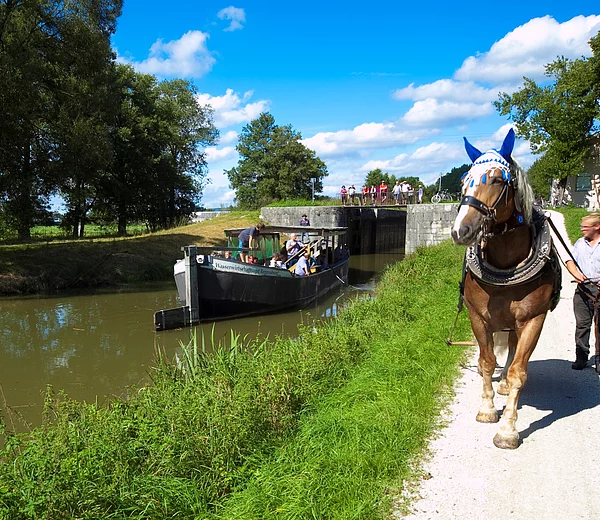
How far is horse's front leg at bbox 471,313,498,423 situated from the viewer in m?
3.89

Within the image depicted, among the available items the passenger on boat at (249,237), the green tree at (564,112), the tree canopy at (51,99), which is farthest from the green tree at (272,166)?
the passenger on boat at (249,237)

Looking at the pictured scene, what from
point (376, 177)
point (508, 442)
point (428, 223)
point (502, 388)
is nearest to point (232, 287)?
point (502, 388)

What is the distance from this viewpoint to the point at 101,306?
15258mm

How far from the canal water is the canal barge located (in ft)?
1.06

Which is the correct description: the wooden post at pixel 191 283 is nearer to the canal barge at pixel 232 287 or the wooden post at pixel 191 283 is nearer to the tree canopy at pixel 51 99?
the canal barge at pixel 232 287

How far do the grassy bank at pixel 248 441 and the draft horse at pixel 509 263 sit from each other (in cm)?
90

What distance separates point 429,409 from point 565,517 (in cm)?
149

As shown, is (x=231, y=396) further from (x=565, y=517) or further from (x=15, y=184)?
(x=15, y=184)

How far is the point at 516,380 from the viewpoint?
3660 mm

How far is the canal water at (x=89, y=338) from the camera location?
26.6ft

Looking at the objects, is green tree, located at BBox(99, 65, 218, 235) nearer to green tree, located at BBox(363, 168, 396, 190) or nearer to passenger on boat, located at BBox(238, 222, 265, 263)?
passenger on boat, located at BBox(238, 222, 265, 263)

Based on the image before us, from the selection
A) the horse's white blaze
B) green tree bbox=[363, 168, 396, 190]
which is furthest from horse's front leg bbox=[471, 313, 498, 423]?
green tree bbox=[363, 168, 396, 190]

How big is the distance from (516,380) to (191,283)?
970 centimetres

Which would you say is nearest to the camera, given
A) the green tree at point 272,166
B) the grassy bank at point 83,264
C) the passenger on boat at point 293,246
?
the passenger on boat at point 293,246
